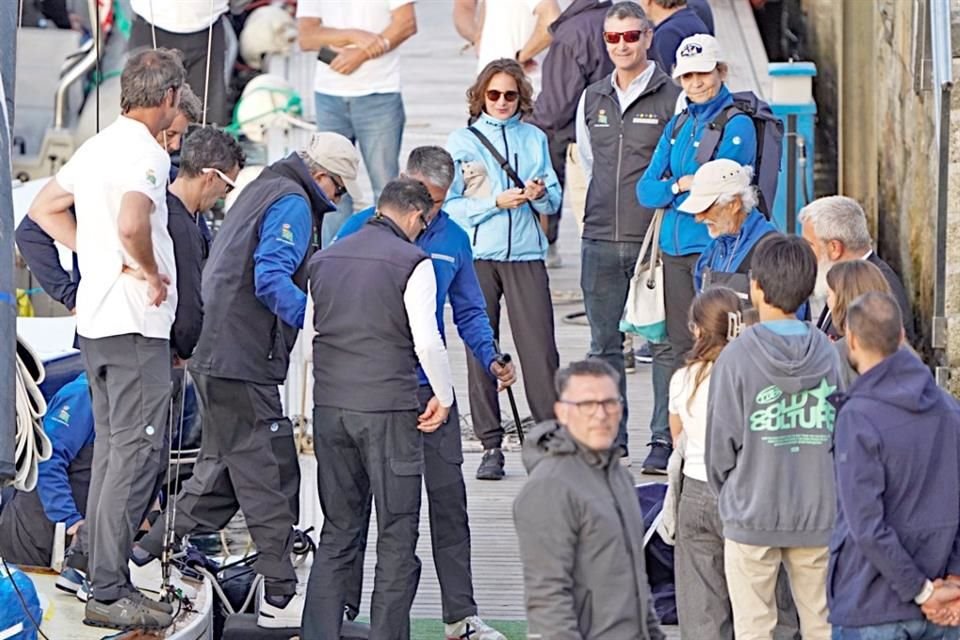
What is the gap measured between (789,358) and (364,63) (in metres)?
5.43

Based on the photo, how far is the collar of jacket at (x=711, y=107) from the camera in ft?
28.3

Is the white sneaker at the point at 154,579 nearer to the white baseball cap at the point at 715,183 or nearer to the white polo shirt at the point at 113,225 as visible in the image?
the white polo shirt at the point at 113,225

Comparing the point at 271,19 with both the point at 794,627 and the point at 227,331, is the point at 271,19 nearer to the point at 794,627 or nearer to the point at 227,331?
the point at 227,331

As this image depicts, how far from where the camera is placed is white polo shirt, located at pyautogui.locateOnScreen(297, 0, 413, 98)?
36.7 ft

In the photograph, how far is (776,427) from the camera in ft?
20.3

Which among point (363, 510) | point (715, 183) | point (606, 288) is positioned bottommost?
point (363, 510)

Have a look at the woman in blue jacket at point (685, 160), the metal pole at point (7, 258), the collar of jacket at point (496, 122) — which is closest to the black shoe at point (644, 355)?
the woman in blue jacket at point (685, 160)

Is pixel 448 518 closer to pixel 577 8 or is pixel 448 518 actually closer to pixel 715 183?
pixel 715 183

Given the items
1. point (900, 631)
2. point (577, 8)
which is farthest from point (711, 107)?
point (900, 631)

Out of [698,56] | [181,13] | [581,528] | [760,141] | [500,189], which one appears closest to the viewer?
[581,528]

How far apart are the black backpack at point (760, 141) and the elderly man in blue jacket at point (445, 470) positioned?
1384mm

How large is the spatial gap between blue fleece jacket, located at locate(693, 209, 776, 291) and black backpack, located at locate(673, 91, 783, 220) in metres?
0.57

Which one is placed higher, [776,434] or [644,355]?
[776,434]

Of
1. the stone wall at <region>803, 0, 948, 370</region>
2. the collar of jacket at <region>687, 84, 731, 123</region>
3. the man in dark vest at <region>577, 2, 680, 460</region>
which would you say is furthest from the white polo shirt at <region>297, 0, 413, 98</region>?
the collar of jacket at <region>687, 84, 731, 123</region>
